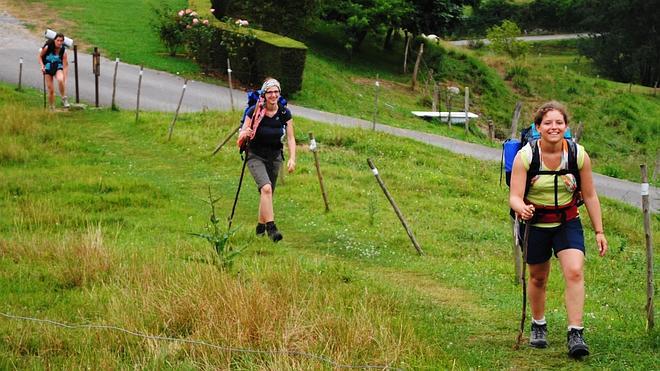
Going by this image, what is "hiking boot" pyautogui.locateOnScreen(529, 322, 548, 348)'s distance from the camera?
22.5 ft

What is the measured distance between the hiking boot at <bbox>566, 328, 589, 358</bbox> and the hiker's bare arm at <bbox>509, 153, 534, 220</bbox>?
35.4 inches

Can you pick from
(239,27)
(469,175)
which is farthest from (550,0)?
(469,175)

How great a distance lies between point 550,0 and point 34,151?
65.7 meters

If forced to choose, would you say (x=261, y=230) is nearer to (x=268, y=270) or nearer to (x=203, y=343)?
(x=268, y=270)

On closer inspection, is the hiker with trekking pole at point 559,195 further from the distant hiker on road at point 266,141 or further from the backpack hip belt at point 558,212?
the distant hiker on road at point 266,141

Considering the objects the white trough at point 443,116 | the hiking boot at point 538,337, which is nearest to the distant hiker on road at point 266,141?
the hiking boot at point 538,337

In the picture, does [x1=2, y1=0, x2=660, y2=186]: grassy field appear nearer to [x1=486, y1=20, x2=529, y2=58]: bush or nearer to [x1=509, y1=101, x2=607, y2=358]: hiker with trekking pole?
[x1=486, y1=20, x2=529, y2=58]: bush

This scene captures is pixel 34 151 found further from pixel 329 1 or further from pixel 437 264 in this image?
pixel 329 1

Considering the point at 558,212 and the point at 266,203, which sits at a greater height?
the point at 558,212

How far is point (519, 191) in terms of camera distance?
6547 mm

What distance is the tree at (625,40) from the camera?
55.2 metres

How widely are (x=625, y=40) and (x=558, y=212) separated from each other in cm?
5429

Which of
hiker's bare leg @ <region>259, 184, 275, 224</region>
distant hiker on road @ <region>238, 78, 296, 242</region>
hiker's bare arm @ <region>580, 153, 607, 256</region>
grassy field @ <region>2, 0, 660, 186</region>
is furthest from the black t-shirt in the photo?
grassy field @ <region>2, 0, 660, 186</region>

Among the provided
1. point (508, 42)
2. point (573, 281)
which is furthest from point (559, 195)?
point (508, 42)
